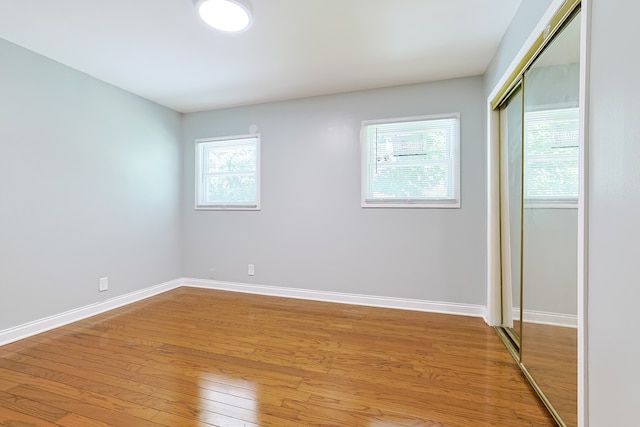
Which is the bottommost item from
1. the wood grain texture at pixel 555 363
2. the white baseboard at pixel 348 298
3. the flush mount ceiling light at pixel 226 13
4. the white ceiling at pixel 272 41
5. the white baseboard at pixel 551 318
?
the white baseboard at pixel 348 298

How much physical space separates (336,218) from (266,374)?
77.3 inches

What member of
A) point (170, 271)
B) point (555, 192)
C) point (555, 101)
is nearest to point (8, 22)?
point (170, 271)

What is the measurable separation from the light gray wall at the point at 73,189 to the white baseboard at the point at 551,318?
4001mm

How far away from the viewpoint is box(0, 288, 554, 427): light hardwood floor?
1.55 metres

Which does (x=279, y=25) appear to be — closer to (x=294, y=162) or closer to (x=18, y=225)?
(x=294, y=162)

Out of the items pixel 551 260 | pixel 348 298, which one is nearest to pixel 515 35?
pixel 551 260

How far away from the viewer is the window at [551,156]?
1343 millimetres

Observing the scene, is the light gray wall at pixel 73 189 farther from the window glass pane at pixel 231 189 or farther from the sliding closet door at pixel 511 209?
the sliding closet door at pixel 511 209

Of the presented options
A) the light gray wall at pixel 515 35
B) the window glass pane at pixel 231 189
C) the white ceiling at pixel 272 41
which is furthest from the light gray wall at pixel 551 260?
the window glass pane at pixel 231 189

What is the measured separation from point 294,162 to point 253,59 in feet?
4.28

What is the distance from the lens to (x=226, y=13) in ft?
6.36

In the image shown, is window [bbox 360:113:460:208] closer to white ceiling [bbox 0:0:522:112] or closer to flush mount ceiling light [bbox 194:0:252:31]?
white ceiling [bbox 0:0:522:112]

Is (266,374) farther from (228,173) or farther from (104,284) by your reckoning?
(228,173)
